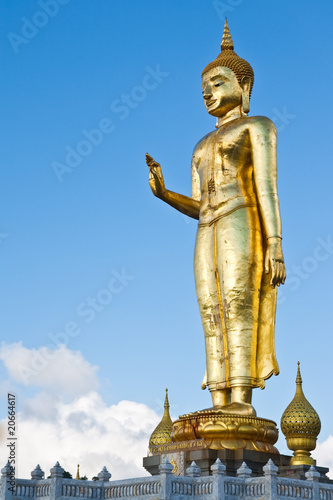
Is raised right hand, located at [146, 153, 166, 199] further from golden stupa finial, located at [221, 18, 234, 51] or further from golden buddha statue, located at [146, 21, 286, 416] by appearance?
golden stupa finial, located at [221, 18, 234, 51]

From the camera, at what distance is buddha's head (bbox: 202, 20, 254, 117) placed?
54.3 feet

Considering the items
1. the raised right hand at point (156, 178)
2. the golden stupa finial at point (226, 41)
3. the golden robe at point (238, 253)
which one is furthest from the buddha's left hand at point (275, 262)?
the golden stupa finial at point (226, 41)

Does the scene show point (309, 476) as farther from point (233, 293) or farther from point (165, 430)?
point (165, 430)

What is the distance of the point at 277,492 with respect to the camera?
12773mm

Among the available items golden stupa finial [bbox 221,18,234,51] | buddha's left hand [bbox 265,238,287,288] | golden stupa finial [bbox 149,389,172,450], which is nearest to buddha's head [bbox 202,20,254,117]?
golden stupa finial [bbox 221,18,234,51]

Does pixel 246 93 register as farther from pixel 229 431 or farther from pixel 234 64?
pixel 229 431

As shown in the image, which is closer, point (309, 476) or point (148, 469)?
point (309, 476)

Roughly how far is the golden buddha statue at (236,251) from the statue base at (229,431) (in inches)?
8.6

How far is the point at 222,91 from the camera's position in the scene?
54.2ft

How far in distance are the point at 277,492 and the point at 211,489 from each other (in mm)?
872

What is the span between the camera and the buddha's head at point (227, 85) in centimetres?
1655

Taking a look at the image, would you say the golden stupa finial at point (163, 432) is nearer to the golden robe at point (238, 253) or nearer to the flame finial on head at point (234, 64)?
the golden robe at point (238, 253)

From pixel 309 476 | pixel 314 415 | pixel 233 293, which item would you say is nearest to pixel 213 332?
pixel 233 293

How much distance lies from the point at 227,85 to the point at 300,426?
26.8ft
